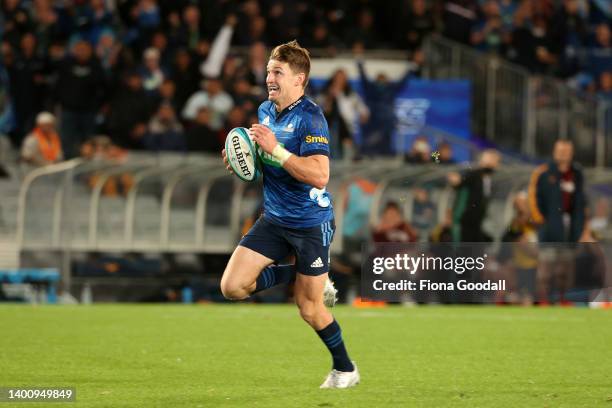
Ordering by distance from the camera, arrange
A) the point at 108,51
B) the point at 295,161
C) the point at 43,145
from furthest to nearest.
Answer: the point at 108,51 < the point at 43,145 < the point at 295,161

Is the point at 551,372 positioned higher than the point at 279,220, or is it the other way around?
the point at 279,220

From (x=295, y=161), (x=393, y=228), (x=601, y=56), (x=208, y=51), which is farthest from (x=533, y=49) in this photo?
(x=295, y=161)

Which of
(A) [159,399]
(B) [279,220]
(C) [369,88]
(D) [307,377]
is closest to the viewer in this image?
(A) [159,399]

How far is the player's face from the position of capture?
28.7 feet

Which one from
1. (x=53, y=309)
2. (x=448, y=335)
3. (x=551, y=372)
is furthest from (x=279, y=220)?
(x=53, y=309)

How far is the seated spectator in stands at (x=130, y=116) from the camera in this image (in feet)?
67.2

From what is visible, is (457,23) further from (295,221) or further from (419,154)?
(295,221)

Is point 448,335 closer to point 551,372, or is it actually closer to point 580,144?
point 551,372

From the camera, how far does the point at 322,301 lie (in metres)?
8.95

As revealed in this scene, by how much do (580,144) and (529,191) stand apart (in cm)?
440

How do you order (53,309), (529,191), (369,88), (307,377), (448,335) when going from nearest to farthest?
1. (307,377)
2. (448,335)
3. (53,309)
4. (529,191)
5. (369,88)

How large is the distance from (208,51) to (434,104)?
3803 millimetres

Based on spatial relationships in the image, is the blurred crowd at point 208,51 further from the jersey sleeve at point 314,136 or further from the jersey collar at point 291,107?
the jersey sleeve at point 314,136

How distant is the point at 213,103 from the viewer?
68.5 ft
